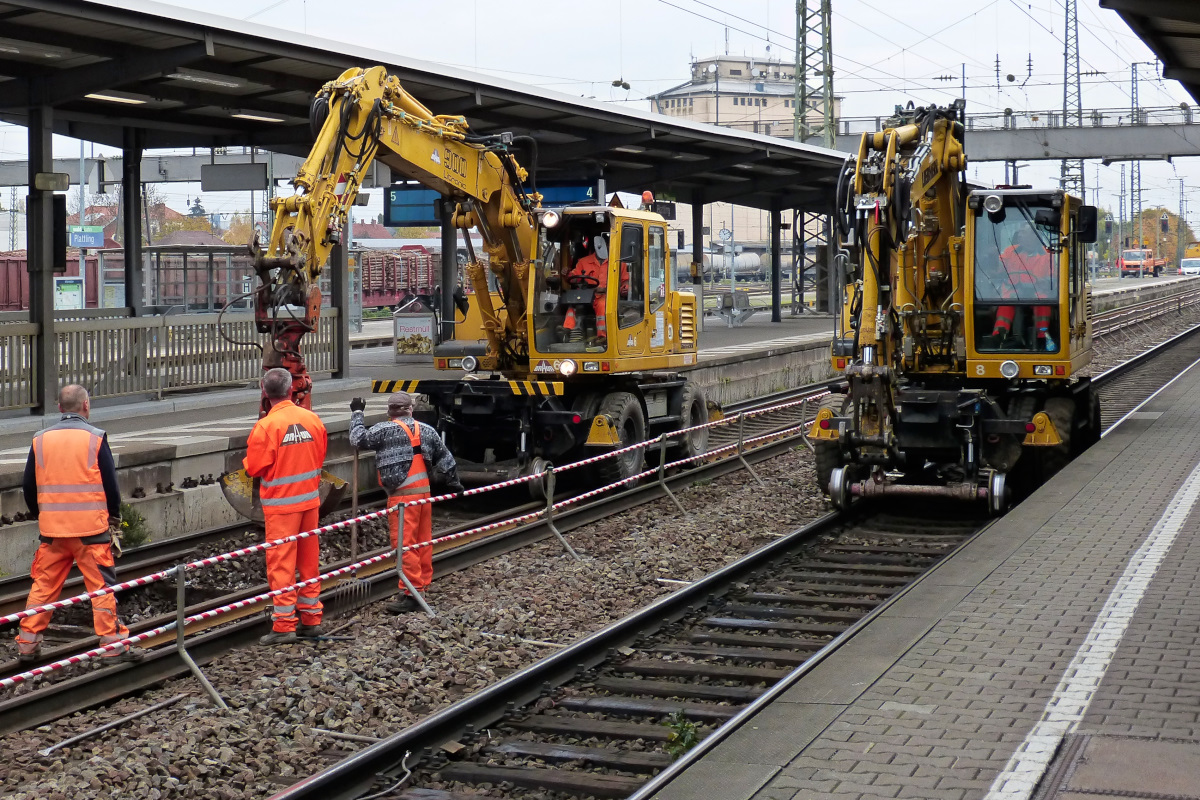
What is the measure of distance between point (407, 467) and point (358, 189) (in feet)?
10.3

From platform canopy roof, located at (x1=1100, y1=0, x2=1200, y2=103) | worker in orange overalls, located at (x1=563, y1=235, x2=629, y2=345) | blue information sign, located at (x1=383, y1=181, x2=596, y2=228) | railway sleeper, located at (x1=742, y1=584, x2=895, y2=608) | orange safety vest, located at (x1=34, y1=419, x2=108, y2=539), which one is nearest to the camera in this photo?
orange safety vest, located at (x1=34, y1=419, x2=108, y2=539)

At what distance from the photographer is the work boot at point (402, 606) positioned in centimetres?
1069

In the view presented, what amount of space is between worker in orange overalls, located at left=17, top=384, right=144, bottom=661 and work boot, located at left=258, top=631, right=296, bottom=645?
912mm

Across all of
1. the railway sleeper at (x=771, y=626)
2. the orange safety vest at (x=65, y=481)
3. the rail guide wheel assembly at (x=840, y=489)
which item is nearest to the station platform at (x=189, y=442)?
the orange safety vest at (x=65, y=481)

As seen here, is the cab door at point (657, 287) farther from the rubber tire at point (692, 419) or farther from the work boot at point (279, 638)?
the work boot at point (279, 638)

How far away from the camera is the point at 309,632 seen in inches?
384

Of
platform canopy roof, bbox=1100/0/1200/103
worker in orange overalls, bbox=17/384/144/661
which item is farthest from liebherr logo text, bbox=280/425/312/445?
platform canopy roof, bbox=1100/0/1200/103

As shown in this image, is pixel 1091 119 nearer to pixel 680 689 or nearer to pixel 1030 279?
pixel 1030 279

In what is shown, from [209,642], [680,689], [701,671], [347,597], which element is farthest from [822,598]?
[209,642]

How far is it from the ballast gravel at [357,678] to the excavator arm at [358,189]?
2.64 metres

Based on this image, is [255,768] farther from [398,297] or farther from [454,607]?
[398,297]

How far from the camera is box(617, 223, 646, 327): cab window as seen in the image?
52.1 feet

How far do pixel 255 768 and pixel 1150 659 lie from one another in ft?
16.7

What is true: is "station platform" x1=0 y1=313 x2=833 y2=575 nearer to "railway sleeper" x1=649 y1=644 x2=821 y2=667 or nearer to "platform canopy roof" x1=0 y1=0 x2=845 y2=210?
"platform canopy roof" x1=0 y1=0 x2=845 y2=210
